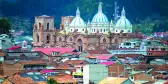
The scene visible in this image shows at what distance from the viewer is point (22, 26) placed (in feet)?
354

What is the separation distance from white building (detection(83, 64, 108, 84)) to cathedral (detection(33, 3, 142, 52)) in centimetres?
2574

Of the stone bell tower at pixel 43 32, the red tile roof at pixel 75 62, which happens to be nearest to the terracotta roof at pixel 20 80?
the red tile roof at pixel 75 62

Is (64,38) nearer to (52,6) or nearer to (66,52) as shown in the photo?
(66,52)

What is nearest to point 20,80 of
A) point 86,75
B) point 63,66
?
point 86,75

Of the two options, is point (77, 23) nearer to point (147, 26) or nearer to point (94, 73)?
point (94, 73)

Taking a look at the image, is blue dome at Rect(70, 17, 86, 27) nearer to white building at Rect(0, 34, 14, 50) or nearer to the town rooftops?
the town rooftops

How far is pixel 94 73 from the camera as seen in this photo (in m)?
44.1

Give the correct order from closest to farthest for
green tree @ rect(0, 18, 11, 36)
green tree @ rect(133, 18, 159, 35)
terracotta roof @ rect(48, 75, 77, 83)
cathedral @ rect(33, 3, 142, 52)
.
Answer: terracotta roof @ rect(48, 75, 77, 83) → green tree @ rect(0, 18, 11, 36) → cathedral @ rect(33, 3, 142, 52) → green tree @ rect(133, 18, 159, 35)

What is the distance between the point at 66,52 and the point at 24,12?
178 feet

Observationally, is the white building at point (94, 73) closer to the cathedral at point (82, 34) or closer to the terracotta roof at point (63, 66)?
the terracotta roof at point (63, 66)

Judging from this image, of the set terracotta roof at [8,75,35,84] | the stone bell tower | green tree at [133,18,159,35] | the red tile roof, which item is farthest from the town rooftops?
green tree at [133,18,159,35]

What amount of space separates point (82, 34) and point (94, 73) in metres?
27.8

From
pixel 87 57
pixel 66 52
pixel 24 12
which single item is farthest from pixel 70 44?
pixel 24 12

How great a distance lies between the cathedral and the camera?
7139 cm
